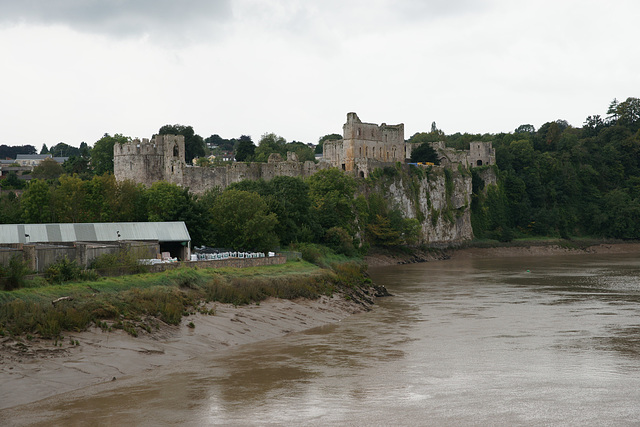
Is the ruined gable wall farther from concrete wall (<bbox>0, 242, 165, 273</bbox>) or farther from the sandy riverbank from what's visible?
the sandy riverbank

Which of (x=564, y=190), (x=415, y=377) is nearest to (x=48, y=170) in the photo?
(x=564, y=190)

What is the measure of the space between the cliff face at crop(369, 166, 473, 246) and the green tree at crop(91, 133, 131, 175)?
28.7 meters

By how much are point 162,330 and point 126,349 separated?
2.68 meters

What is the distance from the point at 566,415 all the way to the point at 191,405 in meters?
9.58

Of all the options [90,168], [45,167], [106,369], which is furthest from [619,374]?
[45,167]

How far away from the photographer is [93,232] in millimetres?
38625

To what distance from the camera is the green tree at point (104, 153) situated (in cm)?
8281

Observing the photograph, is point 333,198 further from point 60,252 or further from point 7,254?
point 7,254

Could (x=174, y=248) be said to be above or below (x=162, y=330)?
above

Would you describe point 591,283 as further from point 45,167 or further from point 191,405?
point 45,167

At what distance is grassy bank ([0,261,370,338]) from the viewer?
946 inches

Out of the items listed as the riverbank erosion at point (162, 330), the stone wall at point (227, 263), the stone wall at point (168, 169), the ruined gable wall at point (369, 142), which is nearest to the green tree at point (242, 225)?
the stone wall at point (227, 263)

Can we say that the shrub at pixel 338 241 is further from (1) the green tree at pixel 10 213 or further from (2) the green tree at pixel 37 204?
(1) the green tree at pixel 10 213

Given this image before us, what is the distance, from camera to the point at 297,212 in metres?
57.3
